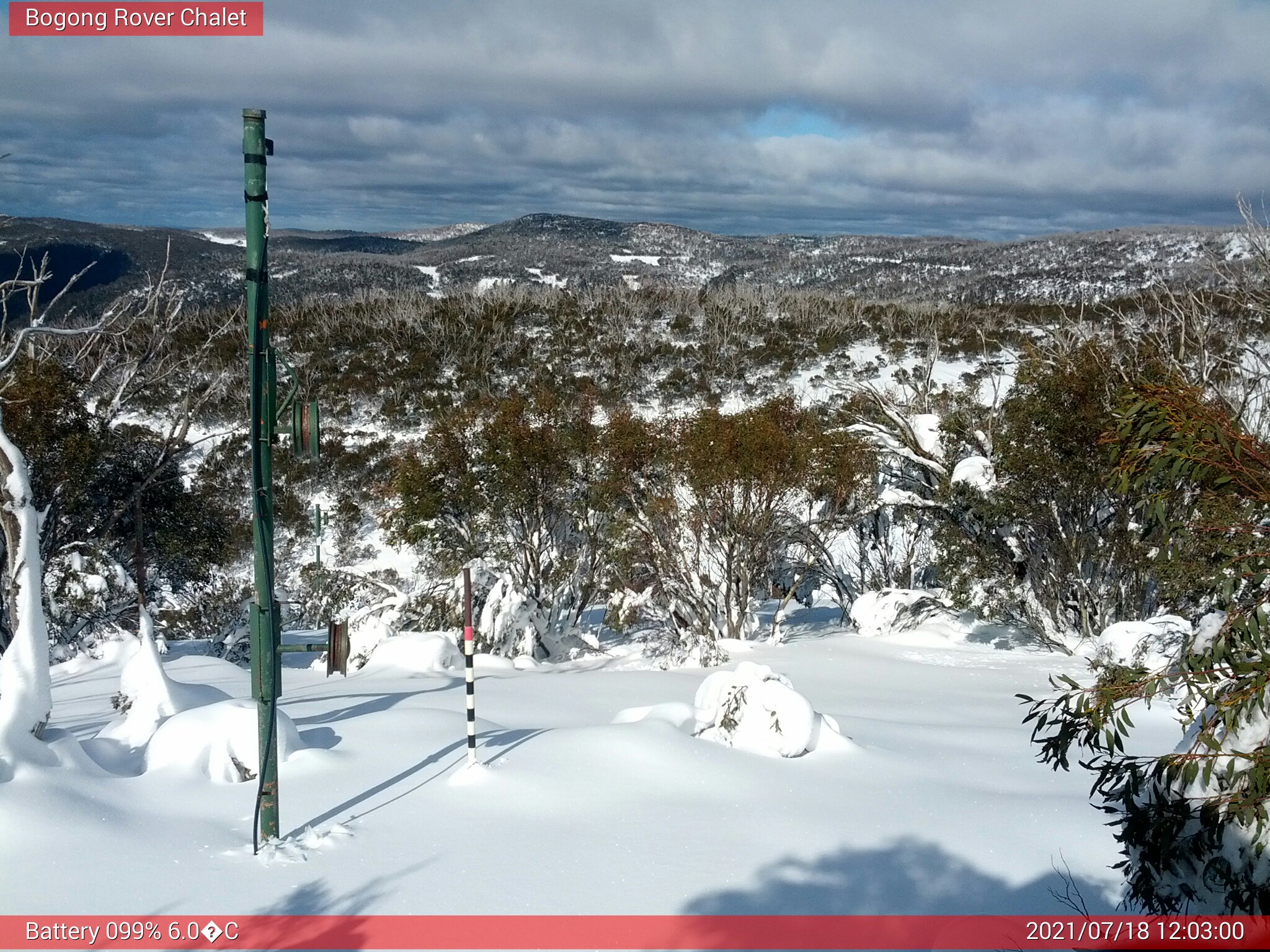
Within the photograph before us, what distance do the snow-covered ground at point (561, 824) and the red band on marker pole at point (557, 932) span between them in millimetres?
96

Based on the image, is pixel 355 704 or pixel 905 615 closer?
pixel 355 704

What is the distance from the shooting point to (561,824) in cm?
537

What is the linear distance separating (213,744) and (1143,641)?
977cm

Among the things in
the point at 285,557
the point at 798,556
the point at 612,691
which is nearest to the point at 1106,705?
the point at 612,691

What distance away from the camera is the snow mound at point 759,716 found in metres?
6.94

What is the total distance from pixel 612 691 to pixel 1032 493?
7014 mm

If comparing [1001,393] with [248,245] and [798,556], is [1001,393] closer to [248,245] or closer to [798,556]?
[798,556]

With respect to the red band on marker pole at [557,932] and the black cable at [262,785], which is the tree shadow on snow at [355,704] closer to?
the black cable at [262,785]

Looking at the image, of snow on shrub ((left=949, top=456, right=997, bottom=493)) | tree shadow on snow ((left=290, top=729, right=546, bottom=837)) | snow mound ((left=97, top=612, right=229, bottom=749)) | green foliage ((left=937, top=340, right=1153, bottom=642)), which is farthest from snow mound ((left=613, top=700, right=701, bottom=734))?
snow on shrub ((left=949, top=456, right=997, bottom=493))

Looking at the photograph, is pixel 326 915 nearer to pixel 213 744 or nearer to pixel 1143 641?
pixel 213 744

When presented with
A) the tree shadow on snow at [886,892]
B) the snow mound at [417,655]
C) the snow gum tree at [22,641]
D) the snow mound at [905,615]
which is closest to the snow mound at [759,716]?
the tree shadow on snow at [886,892]

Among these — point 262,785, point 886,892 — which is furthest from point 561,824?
point 886,892

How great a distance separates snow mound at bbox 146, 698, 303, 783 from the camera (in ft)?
19.3

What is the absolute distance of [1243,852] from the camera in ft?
9.78
